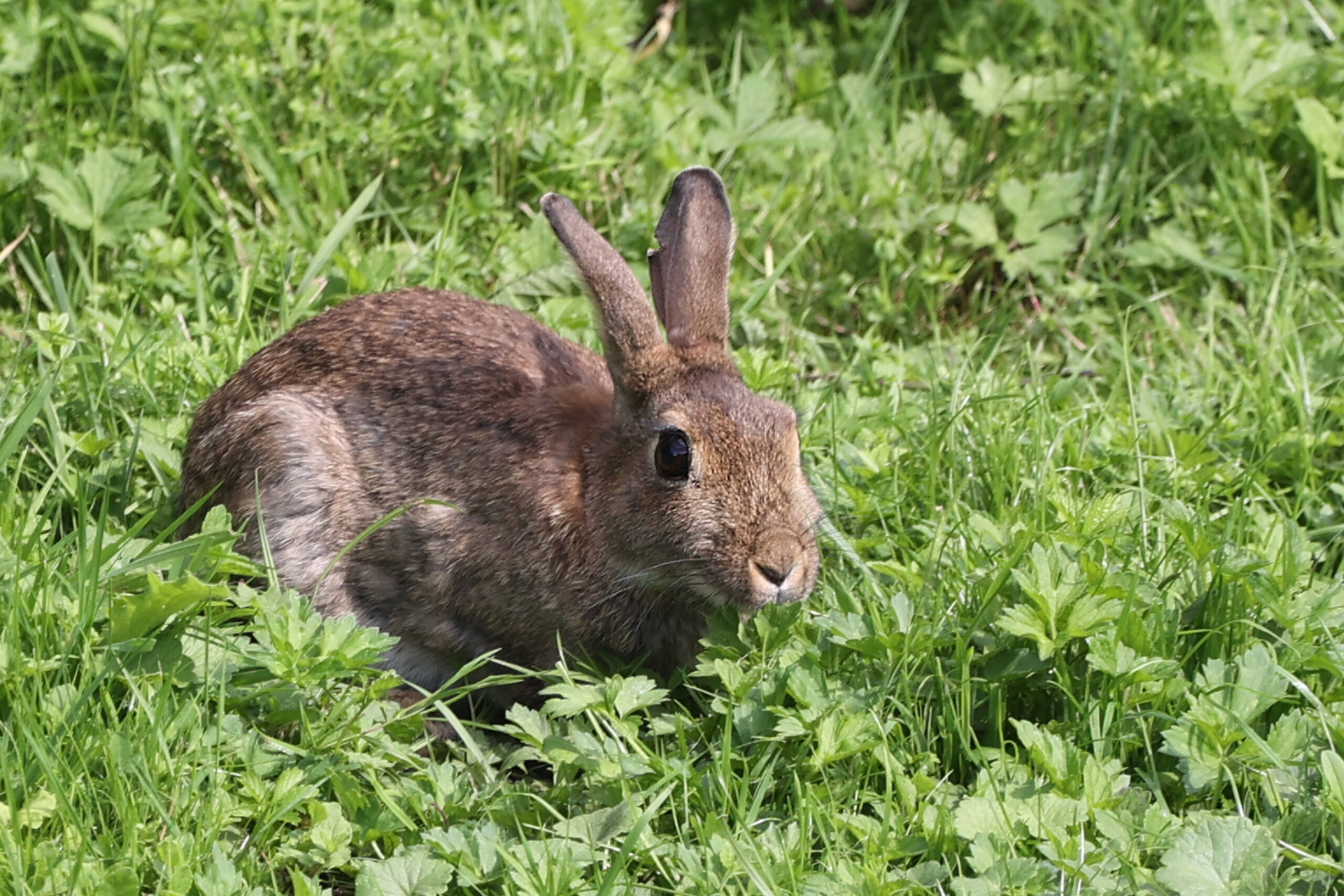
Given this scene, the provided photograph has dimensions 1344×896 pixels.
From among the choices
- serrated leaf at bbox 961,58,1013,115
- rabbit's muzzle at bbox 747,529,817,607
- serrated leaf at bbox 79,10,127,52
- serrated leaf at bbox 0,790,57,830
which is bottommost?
serrated leaf at bbox 0,790,57,830

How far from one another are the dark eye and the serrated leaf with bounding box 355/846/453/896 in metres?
1.20

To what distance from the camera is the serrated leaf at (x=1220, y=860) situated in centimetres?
333

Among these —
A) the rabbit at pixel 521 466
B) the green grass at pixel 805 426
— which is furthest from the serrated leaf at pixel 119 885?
the rabbit at pixel 521 466

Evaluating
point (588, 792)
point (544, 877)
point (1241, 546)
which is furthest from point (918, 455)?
point (544, 877)

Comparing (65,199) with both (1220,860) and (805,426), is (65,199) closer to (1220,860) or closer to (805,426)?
(805,426)

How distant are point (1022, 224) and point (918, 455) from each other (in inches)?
63.1

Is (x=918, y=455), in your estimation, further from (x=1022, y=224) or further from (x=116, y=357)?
(x=116, y=357)

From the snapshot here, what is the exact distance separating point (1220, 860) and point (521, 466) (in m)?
2.09

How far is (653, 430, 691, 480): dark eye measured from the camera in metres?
4.25

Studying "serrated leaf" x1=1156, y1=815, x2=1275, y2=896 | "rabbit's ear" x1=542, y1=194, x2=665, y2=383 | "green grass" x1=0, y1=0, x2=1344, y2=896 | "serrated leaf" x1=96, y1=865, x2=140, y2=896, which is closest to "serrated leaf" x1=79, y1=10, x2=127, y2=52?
"green grass" x1=0, y1=0, x2=1344, y2=896

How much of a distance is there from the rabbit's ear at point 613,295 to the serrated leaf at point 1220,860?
1840 millimetres

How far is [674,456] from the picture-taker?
14.0 feet

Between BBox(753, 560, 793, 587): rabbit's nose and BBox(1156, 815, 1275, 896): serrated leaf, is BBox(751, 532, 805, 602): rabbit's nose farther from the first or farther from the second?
BBox(1156, 815, 1275, 896): serrated leaf

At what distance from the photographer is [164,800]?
357 centimetres
